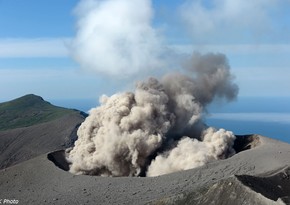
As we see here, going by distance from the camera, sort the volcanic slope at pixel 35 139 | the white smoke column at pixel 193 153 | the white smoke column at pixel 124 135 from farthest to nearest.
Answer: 1. the volcanic slope at pixel 35 139
2. the white smoke column at pixel 124 135
3. the white smoke column at pixel 193 153

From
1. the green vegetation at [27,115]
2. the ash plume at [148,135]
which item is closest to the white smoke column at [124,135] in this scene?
the ash plume at [148,135]

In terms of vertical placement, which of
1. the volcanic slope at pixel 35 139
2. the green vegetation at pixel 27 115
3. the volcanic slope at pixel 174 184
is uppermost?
the green vegetation at pixel 27 115

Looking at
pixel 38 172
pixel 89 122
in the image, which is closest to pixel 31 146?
pixel 89 122

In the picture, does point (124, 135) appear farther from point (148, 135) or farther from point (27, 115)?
point (27, 115)

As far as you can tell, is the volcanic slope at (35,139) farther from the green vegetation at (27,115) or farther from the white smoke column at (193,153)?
the white smoke column at (193,153)

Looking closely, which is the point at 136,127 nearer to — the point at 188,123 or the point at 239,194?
the point at 188,123

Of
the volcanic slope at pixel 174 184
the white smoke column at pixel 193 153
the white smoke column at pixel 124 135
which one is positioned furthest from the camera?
the white smoke column at pixel 124 135

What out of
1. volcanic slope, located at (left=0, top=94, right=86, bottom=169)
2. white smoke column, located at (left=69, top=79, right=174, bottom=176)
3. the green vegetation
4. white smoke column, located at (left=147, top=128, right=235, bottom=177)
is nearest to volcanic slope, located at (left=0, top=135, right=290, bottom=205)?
white smoke column, located at (left=147, top=128, right=235, bottom=177)

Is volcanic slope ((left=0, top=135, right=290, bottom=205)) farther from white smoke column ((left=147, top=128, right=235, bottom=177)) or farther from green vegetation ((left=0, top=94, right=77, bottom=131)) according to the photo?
green vegetation ((left=0, top=94, right=77, bottom=131))
